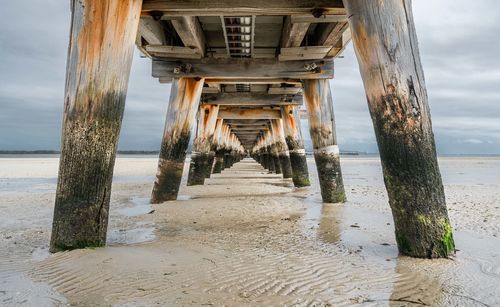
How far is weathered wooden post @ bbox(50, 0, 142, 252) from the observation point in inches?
126

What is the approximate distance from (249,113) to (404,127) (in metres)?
12.0

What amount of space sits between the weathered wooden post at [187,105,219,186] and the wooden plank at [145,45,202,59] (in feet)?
16.1

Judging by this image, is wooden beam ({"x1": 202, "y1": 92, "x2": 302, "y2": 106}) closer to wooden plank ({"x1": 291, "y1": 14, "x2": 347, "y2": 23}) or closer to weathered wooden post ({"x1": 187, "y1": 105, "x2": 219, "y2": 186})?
weathered wooden post ({"x1": 187, "y1": 105, "x2": 219, "y2": 186})

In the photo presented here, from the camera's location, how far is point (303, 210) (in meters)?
6.07

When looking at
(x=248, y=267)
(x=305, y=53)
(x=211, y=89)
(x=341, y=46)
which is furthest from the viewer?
(x=211, y=89)

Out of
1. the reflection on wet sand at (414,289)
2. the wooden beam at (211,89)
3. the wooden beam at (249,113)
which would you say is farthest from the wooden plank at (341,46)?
the wooden beam at (249,113)

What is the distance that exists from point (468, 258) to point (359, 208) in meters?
3.26

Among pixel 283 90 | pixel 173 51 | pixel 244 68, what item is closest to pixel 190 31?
pixel 173 51

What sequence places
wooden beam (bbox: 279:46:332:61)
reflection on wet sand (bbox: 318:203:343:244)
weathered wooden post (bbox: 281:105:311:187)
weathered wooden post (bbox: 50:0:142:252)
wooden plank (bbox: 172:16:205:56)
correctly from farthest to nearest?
1. weathered wooden post (bbox: 281:105:311:187)
2. wooden beam (bbox: 279:46:332:61)
3. wooden plank (bbox: 172:16:205:56)
4. reflection on wet sand (bbox: 318:203:343:244)
5. weathered wooden post (bbox: 50:0:142:252)

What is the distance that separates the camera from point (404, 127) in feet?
9.83

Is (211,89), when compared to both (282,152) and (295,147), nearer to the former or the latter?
(295,147)

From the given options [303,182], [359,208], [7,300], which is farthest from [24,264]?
[303,182]

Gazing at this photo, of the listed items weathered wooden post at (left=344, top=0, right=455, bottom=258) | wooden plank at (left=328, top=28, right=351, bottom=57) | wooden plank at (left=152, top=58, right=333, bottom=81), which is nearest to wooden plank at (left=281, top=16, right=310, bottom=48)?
→ wooden plank at (left=152, top=58, right=333, bottom=81)

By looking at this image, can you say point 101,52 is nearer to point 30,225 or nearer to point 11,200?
point 30,225
